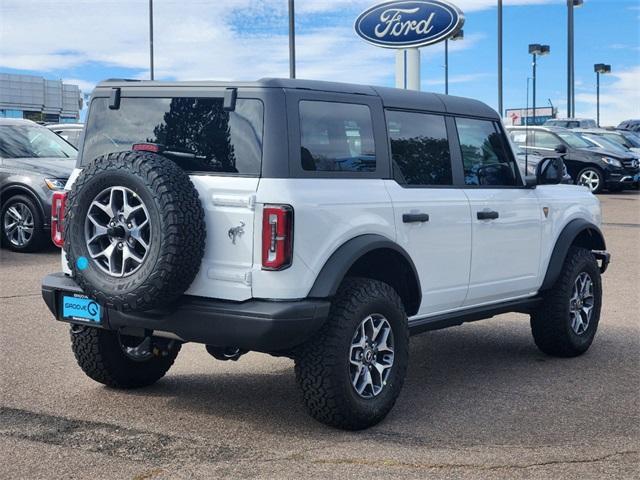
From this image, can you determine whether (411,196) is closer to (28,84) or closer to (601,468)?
(601,468)

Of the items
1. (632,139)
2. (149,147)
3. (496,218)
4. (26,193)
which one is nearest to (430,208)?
(496,218)

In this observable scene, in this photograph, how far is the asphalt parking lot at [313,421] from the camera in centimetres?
457

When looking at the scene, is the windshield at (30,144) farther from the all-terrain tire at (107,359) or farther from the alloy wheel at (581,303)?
the alloy wheel at (581,303)

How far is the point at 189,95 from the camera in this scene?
528 cm

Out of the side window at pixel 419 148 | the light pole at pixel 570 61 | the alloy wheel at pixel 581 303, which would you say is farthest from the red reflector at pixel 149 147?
the light pole at pixel 570 61

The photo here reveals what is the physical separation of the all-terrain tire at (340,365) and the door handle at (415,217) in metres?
0.48

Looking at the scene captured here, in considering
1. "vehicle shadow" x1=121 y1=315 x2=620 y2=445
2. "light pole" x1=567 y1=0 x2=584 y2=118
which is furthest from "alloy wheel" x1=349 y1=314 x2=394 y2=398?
"light pole" x1=567 y1=0 x2=584 y2=118

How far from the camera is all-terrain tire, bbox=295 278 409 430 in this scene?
4969 mm

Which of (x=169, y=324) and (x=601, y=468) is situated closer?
(x=601, y=468)

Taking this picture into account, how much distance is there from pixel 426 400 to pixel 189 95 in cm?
231

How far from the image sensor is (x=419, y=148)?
5.95 metres

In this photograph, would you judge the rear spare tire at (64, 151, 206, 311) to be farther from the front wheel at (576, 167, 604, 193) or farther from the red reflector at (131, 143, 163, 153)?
the front wheel at (576, 167, 604, 193)

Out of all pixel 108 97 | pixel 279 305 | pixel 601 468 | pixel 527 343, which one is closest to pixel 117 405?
pixel 279 305

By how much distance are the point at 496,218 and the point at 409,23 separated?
13.0 meters
